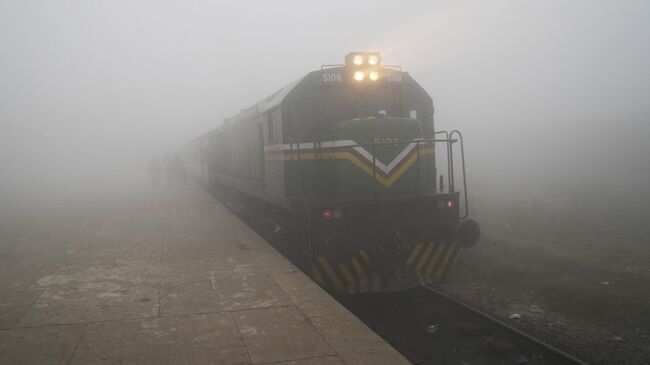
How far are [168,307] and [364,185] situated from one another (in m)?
3.33

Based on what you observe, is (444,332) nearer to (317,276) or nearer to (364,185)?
(317,276)

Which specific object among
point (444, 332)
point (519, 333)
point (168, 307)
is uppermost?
point (168, 307)

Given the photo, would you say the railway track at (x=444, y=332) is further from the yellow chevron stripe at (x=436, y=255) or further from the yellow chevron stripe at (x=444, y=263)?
the yellow chevron stripe at (x=436, y=255)

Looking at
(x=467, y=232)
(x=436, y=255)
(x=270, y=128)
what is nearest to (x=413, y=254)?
(x=436, y=255)

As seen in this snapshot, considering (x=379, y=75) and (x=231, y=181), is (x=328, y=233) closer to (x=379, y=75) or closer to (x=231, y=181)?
(x=379, y=75)

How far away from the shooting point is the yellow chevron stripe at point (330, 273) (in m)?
7.10

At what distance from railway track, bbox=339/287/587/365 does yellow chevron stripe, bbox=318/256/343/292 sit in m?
0.47

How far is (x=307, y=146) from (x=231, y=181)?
Result: 675 centimetres

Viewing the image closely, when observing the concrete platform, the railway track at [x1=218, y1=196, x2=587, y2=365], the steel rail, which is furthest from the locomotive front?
the concrete platform

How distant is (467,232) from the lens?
7.48 meters

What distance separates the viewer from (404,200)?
24.0 feet

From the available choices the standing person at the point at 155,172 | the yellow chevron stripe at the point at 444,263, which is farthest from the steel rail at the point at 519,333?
the standing person at the point at 155,172

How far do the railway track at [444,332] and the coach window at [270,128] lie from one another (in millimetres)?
3016

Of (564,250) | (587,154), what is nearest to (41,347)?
(564,250)
